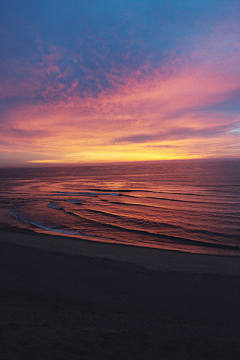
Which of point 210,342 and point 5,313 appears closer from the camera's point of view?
point 210,342

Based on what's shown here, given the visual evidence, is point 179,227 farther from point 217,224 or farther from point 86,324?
point 86,324

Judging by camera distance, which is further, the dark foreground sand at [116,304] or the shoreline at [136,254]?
the shoreline at [136,254]

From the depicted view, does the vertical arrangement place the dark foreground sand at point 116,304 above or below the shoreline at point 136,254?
above

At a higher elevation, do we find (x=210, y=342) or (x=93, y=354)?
(x=93, y=354)

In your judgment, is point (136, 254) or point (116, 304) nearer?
point (116, 304)

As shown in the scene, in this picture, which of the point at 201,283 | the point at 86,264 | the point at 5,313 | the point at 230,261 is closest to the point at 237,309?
the point at 201,283

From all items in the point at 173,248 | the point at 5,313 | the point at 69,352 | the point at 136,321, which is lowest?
the point at 173,248

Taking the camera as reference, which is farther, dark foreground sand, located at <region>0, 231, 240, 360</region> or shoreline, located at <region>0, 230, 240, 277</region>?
shoreline, located at <region>0, 230, 240, 277</region>

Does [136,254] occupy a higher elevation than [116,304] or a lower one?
lower
